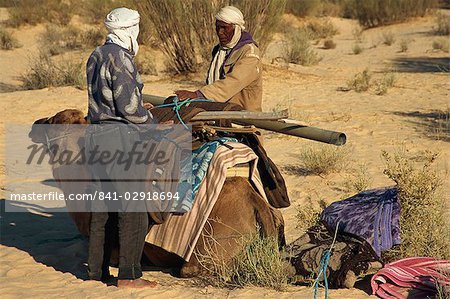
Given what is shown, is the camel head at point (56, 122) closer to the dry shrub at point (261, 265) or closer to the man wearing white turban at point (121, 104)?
the man wearing white turban at point (121, 104)

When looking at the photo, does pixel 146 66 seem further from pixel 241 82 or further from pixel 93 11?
pixel 241 82

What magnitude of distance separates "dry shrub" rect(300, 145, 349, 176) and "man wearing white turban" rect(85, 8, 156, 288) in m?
3.62

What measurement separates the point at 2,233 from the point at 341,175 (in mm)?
3683

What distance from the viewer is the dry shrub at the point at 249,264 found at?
4711 mm

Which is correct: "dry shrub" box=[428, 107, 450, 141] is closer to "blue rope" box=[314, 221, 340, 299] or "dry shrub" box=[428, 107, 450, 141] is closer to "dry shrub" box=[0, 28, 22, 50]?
"blue rope" box=[314, 221, 340, 299]

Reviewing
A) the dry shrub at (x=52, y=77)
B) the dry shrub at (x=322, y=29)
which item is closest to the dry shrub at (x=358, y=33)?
the dry shrub at (x=322, y=29)

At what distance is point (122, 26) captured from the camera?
472 cm

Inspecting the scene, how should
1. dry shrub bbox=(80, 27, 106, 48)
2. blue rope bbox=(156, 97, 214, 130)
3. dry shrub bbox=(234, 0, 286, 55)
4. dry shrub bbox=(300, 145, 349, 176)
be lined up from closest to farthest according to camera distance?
blue rope bbox=(156, 97, 214, 130), dry shrub bbox=(300, 145, 349, 176), dry shrub bbox=(234, 0, 286, 55), dry shrub bbox=(80, 27, 106, 48)

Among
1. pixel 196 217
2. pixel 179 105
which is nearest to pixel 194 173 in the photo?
pixel 196 217

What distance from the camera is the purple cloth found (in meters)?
4.65

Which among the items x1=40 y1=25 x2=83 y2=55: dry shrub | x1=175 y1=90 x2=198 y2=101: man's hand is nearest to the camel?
x1=175 y1=90 x2=198 y2=101: man's hand

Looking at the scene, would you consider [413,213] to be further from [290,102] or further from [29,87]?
[29,87]

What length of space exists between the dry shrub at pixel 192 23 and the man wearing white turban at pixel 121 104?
9.82 m

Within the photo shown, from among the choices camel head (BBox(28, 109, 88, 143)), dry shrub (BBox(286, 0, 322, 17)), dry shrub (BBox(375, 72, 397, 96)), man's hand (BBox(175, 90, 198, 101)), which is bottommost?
dry shrub (BBox(375, 72, 397, 96))
